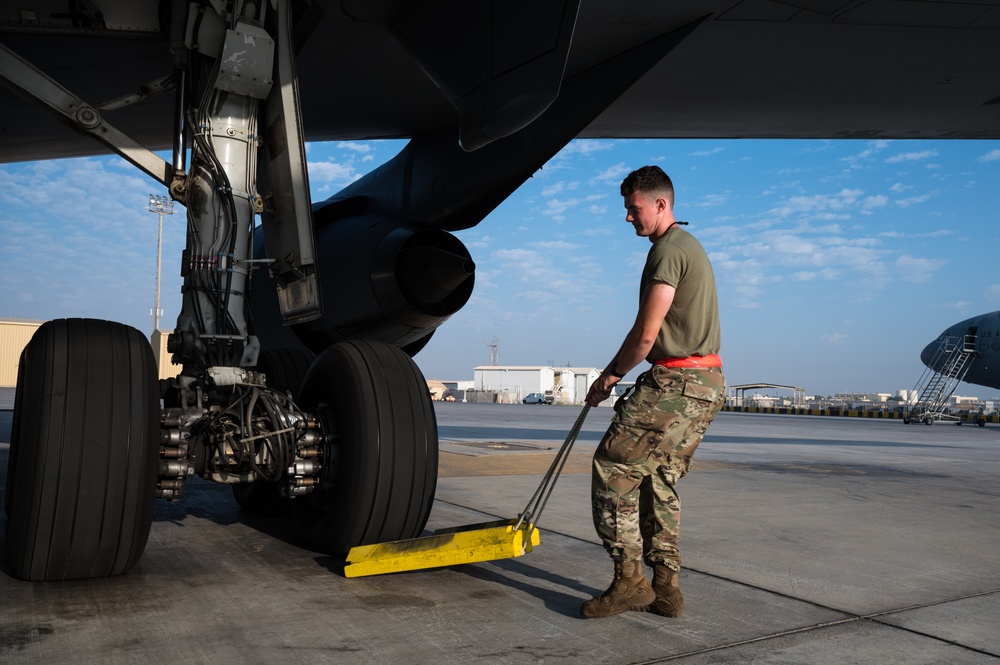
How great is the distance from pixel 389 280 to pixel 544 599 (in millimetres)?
2918

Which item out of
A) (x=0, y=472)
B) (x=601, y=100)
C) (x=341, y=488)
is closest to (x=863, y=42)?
(x=601, y=100)

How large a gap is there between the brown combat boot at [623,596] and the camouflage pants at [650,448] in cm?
5

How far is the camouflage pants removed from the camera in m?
2.80

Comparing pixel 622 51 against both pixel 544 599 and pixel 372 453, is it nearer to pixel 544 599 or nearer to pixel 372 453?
pixel 372 453

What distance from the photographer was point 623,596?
2736 mm

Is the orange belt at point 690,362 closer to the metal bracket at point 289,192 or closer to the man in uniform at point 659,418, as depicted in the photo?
the man in uniform at point 659,418

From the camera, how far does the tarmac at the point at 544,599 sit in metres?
2.32

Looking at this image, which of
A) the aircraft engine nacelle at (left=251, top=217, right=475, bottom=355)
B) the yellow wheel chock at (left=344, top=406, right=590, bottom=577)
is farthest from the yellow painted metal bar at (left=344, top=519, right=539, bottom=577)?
the aircraft engine nacelle at (left=251, top=217, right=475, bottom=355)

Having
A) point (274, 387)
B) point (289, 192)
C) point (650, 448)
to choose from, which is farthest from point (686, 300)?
point (274, 387)

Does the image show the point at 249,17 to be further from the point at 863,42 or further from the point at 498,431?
the point at 498,431

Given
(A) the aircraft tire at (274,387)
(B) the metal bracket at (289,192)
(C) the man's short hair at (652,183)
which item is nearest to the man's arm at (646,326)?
(C) the man's short hair at (652,183)

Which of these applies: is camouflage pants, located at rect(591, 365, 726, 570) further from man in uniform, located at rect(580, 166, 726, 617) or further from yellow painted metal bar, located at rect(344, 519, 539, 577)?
yellow painted metal bar, located at rect(344, 519, 539, 577)

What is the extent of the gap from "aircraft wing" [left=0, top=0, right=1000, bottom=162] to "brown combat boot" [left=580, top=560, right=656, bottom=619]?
73.5 inches

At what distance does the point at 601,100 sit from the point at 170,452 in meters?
2.81
